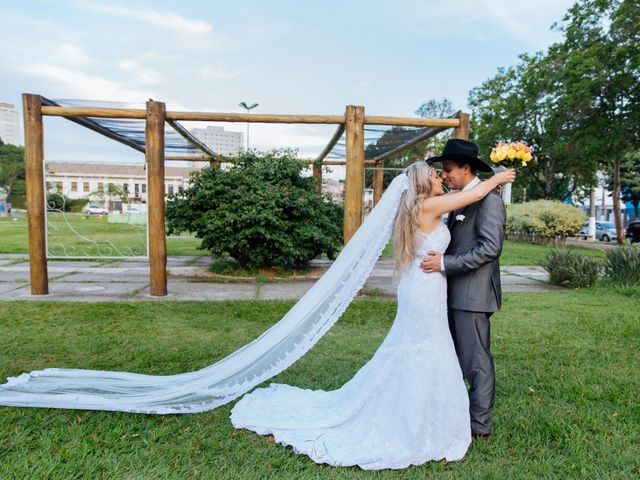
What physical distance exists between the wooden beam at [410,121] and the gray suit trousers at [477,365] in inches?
198

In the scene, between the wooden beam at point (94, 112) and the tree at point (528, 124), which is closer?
the wooden beam at point (94, 112)

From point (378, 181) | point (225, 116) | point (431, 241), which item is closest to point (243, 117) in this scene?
point (225, 116)

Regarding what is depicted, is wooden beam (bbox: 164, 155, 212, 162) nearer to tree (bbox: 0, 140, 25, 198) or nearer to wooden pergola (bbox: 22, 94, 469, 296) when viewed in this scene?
wooden pergola (bbox: 22, 94, 469, 296)

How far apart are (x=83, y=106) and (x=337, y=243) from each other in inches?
219

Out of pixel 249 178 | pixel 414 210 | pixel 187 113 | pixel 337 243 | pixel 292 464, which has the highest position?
pixel 187 113

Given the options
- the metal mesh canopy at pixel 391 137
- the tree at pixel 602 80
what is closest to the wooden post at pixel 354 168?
the metal mesh canopy at pixel 391 137

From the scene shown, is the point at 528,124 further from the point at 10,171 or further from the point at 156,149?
the point at 10,171

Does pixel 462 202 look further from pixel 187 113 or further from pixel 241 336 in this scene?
pixel 187 113

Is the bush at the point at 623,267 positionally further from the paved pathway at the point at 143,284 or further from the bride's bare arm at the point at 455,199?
the bride's bare arm at the point at 455,199

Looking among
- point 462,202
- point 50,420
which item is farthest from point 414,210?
point 50,420

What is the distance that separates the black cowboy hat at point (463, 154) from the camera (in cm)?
327

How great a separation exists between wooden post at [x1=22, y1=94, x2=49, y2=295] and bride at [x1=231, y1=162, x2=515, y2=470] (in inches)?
230

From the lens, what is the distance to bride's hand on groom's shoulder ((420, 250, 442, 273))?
317 centimetres

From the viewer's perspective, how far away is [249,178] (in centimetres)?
983
